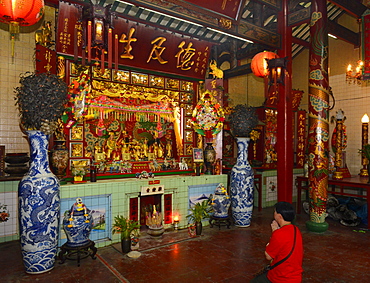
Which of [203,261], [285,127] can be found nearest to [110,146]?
[203,261]

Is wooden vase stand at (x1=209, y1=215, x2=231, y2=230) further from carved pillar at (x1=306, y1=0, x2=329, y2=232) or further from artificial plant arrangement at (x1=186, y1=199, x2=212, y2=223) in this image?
carved pillar at (x1=306, y1=0, x2=329, y2=232)

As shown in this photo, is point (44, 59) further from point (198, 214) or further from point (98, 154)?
point (198, 214)

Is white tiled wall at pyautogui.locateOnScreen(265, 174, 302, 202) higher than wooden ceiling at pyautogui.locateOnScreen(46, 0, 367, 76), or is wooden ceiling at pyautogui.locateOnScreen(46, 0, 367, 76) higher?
wooden ceiling at pyautogui.locateOnScreen(46, 0, 367, 76)

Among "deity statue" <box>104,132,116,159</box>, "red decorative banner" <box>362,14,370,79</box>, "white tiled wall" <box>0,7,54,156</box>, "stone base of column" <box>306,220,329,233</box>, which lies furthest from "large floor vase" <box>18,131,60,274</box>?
"red decorative banner" <box>362,14,370,79</box>

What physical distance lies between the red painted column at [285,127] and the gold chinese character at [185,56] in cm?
205

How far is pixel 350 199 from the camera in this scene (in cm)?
719

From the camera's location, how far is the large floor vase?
3.65 metres

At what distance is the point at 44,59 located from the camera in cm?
483

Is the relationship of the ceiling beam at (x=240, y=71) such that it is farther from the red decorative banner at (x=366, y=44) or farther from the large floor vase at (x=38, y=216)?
the large floor vase at (x=38, y=216)

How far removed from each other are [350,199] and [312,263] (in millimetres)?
3861

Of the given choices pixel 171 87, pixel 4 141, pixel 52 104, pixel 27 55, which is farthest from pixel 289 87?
pixel 4 141

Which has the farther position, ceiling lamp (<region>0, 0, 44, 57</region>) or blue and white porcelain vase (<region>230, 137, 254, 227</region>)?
blue and white porcelain vase (<region>230, 137, 254, 227</region>)

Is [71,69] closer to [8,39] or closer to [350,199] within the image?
[8,39]

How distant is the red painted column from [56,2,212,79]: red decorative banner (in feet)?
Answer: 5.73
